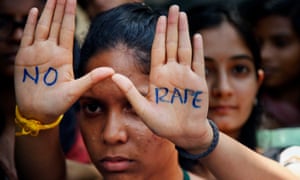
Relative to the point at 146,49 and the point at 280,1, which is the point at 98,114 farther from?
the point at 280,1

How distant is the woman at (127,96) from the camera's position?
6.77 ft

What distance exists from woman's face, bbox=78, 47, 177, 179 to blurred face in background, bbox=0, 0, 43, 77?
1.81 ft

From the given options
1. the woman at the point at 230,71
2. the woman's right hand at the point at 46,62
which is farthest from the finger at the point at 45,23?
the woman at the point at 230,71

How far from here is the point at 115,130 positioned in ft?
7.24

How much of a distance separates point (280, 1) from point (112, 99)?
270cm

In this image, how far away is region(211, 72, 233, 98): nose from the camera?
3232 millimetres

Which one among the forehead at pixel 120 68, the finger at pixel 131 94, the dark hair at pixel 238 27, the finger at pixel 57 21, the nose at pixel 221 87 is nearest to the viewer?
the finger at pixel 131 94

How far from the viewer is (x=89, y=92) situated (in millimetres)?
2301

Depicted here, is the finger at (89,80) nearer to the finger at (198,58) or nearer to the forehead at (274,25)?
the finger at (198,58)

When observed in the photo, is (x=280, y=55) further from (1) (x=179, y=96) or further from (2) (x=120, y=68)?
(1) (x=179, y=96)

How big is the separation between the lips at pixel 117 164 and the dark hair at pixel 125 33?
0.97 feet

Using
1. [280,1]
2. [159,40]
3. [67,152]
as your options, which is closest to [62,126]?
[67,152]

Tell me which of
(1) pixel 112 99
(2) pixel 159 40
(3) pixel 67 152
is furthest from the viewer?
(3) pixel 67 152

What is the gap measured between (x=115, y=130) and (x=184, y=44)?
36 cm
